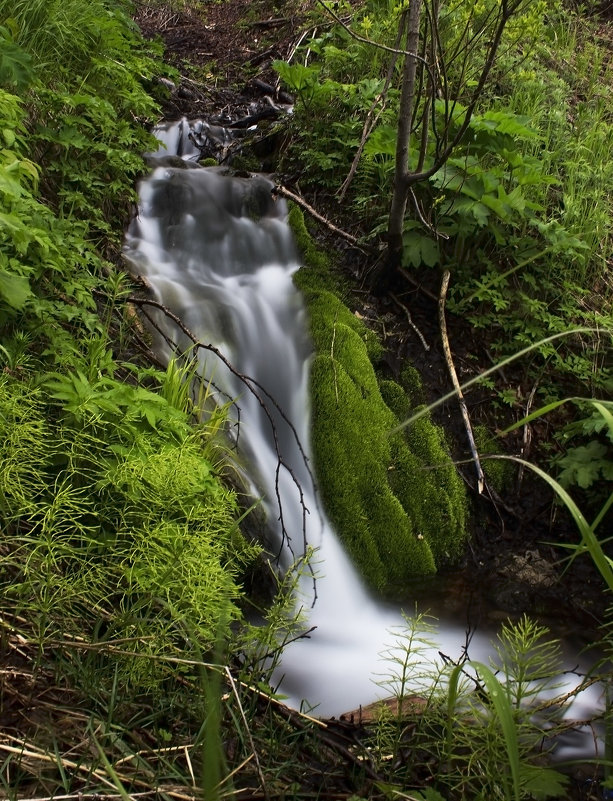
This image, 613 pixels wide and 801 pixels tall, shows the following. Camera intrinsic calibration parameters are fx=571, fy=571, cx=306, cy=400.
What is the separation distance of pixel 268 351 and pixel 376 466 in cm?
105

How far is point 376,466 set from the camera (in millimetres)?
3381

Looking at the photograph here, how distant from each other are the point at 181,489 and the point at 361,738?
3.19ft

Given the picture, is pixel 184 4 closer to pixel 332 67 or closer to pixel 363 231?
pixel 332 67

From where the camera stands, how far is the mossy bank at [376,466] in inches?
126

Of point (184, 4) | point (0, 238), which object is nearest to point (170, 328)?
point (0, 238)

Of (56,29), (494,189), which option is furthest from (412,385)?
(56,29)

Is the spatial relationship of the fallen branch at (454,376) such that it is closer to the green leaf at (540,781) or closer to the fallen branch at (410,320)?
the fallen branch at (410,320)

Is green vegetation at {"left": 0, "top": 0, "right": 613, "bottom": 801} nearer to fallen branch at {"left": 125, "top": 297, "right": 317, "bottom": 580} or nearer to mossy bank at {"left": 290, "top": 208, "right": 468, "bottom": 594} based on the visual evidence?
mossy bank at {"left": 290, "top": 208, "right": 468, "bottom": 594}

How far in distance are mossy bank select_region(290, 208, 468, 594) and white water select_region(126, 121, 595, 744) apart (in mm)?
115

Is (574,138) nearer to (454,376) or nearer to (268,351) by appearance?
(454,376)

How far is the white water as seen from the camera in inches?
104

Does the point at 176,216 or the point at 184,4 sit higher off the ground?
the point at 184,4

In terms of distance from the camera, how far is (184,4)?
Result: 33.8 feet

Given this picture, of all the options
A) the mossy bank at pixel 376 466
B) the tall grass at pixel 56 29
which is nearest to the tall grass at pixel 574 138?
the mossy bank at pixel 376 466
